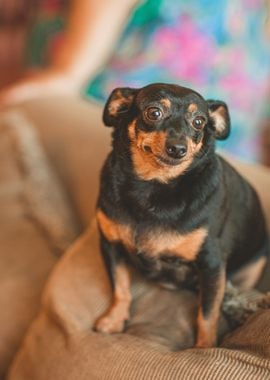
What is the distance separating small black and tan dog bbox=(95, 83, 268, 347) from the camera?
0.87 metres

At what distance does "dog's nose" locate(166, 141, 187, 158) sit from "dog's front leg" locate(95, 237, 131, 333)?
234 millimetres

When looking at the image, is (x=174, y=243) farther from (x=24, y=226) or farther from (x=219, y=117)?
(x=24, y=226)

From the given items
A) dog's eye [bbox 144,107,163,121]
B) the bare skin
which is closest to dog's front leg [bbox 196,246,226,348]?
dog's eye [bbox 144,107,163,121]

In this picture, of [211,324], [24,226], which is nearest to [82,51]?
[24,226]

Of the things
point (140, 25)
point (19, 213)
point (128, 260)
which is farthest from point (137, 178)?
point (140, 25)

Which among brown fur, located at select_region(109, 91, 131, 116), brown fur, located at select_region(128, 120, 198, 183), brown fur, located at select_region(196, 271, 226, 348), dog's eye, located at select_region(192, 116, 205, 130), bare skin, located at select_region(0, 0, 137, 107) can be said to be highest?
bare skin, located at select_region(0, 0, 137, 107)

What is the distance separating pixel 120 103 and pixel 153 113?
0.29ft

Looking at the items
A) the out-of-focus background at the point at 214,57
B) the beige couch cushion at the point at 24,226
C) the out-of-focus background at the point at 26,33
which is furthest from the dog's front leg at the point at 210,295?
the out-of-focus background at the point at 26,33

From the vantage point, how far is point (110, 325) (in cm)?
99

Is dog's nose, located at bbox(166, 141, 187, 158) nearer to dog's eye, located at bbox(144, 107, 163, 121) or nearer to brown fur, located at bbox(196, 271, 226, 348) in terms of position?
dog's eye, located at bbox(144, 107, 163, 121)

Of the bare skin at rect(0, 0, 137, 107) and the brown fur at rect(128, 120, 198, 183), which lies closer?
the brown fur at rect(128, 120, 198, 183)

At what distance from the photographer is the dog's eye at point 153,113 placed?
34.2 inches

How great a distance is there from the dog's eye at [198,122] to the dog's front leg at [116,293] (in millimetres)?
266

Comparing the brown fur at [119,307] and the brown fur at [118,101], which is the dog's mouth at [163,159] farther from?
the brown fur at [119,307]
